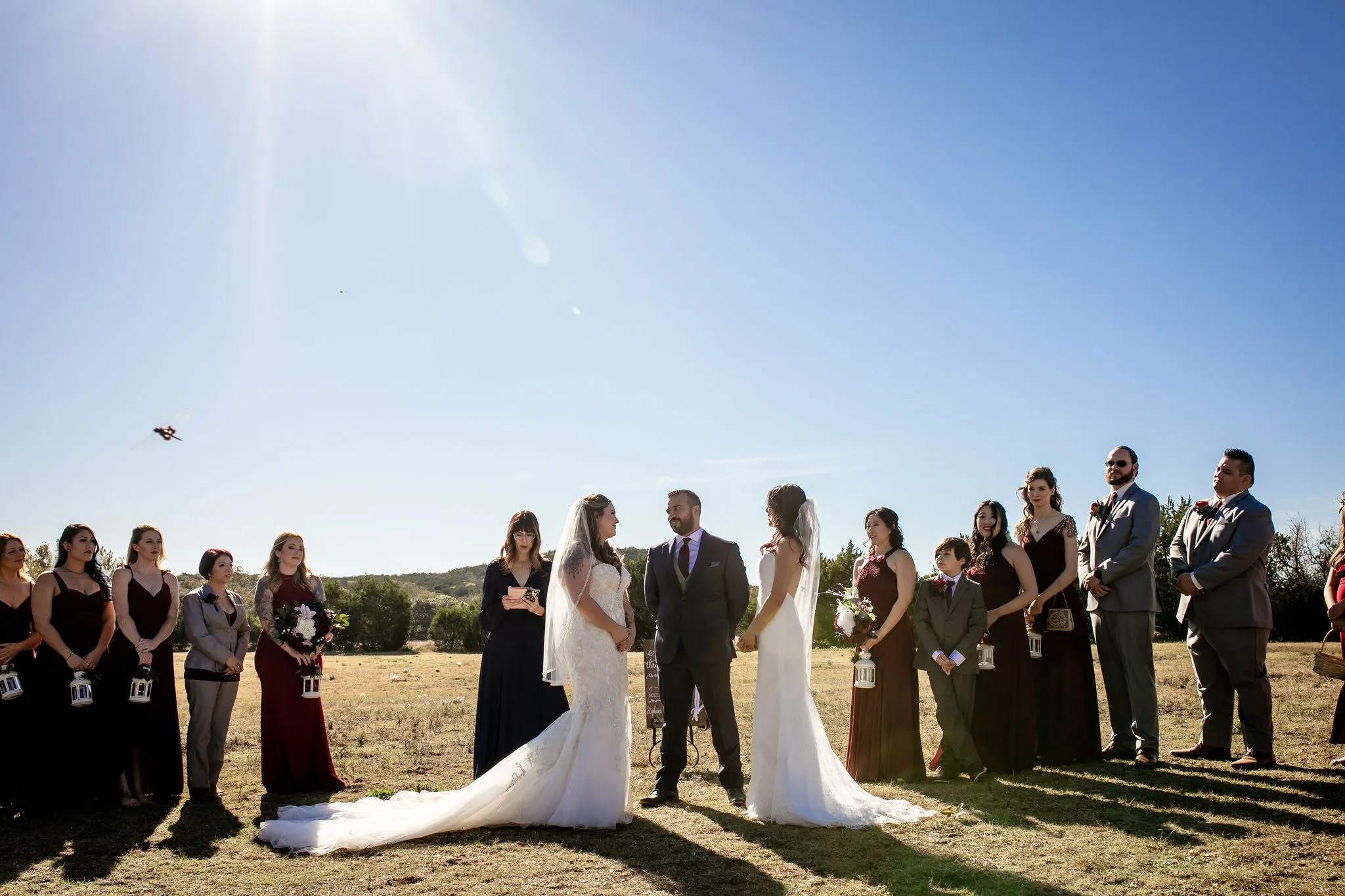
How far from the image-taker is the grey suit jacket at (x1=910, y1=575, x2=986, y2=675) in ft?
28.9

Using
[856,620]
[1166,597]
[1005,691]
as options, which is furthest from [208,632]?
[1166,597]

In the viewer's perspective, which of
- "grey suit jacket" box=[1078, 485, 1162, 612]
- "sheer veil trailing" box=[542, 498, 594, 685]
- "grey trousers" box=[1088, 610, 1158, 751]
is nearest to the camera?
"sheer veil trailing" box=[542, 498, 594, 685]

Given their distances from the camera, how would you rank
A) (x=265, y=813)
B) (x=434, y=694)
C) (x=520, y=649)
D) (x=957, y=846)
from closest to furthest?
(x=957, y=846)
(x=265, y=813)
(x=520, y=649)
(x=434, y=694)

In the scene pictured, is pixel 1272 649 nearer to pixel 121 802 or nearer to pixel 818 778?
pixel 818 778

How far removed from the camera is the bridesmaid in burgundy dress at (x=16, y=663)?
26.6 feet

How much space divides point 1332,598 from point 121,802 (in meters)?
11.5

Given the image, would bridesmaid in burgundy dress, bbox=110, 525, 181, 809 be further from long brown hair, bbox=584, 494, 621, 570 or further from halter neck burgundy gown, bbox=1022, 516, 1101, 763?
halter neck burgundy gown, bbox=1022, 516, 1101, 763

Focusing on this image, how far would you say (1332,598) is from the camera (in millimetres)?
8953

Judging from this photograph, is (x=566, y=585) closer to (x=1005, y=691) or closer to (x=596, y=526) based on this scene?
(x=596, y=526)

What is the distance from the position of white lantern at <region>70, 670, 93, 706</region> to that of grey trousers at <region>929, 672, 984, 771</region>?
302 inches

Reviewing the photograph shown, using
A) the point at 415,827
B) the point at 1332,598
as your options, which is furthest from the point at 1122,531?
the point at 415,827

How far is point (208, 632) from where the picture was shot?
29.8 ft

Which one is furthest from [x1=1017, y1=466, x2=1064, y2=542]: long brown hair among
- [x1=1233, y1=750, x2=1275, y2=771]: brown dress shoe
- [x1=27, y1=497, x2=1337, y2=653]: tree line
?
[x1=27, y1=497, x2=1337, y2=653]: tree line

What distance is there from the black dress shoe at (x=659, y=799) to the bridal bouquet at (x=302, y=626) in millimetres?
3601
